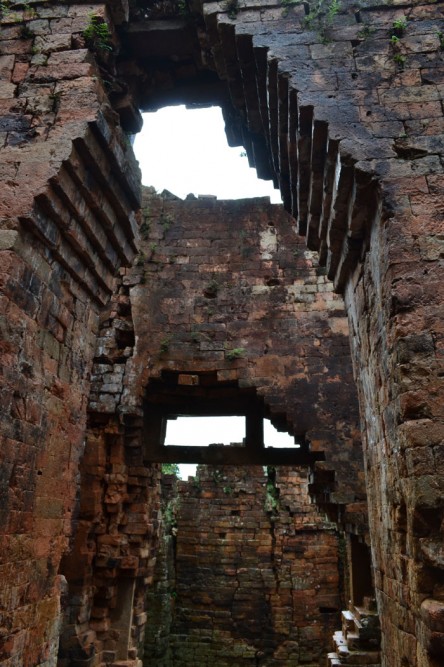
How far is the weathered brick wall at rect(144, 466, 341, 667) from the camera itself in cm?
1183

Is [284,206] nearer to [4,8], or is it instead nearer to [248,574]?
[4,8]

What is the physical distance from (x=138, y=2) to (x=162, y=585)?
11682 mm

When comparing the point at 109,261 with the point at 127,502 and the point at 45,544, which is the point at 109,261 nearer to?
the point at 45,544

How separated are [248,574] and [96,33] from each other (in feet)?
38.7

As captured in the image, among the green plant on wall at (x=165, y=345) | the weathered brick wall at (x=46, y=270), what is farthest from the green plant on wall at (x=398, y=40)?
the green plant on wall at (x=165, y=345)

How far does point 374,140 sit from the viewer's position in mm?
3318

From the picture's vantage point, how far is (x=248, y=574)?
12.5 m

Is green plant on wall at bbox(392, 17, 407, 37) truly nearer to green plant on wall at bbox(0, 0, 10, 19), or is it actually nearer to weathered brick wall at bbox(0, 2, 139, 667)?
weathered brick wall at bbox(0, 2, 139, 667)

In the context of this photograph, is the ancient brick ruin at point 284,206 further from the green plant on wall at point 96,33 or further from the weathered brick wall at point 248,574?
the weathered brick wall at point 248,574

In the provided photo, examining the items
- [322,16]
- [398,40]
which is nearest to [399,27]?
[398,40]

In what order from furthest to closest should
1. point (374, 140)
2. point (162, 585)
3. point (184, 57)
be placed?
point (162, 585) < point (184, 57) < point (374, 140)

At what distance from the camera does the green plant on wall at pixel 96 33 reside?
3.92 metres

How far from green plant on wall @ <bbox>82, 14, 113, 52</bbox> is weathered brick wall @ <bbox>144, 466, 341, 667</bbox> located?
1066cm

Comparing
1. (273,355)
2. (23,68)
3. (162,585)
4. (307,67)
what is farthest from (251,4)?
(162,585)
